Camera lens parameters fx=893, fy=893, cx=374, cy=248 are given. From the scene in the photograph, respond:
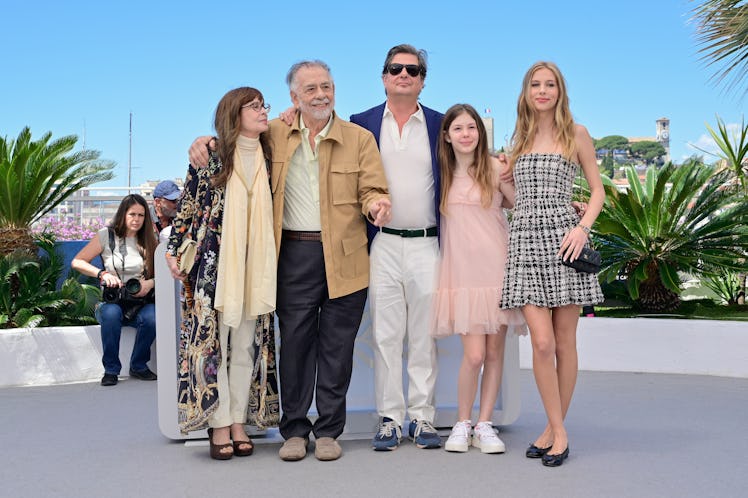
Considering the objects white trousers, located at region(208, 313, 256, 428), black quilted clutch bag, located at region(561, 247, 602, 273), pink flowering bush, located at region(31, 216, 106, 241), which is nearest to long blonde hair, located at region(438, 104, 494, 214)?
black quilted clutch bag, located at region(561, 247, 602, 273)

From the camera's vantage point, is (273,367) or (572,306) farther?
(273,367)

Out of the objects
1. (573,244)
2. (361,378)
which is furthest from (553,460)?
(361,378)

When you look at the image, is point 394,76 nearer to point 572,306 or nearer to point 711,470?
point 572,306

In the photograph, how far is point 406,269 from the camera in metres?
4.72

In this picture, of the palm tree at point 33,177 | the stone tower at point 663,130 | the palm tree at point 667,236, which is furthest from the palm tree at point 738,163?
the stone tower at point 663,130

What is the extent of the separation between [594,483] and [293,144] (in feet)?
7.28

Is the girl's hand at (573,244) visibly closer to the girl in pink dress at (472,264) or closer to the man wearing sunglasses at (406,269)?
the girl in pink dress at (472,264)

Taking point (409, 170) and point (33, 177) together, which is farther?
point (33, 177)

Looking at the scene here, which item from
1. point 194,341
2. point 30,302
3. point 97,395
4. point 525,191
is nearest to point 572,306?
point 525,191

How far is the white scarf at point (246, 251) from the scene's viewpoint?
176 inches

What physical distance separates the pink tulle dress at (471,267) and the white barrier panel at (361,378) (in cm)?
38

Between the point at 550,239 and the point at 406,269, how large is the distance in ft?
2.57

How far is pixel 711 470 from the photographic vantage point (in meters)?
4.24

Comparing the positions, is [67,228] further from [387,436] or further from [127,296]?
[387,436]
